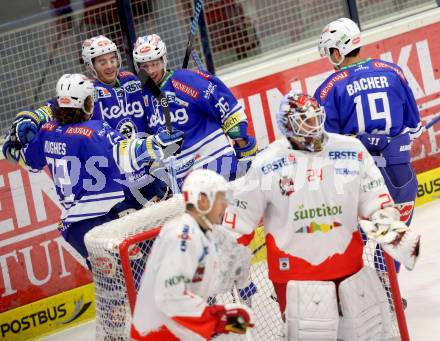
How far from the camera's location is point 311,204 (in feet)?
13.8

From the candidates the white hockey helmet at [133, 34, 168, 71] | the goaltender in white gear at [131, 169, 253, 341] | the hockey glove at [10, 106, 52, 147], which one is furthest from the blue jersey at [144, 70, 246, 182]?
the goaltender in white gear at [131, 169, 253, 341]

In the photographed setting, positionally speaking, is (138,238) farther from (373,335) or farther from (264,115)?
(264,115)

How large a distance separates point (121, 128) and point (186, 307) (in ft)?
8.17

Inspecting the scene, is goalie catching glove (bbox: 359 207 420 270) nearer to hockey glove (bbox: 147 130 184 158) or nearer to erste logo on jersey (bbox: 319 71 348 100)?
erste logo on jersey (bbox: 319 71 348 100)

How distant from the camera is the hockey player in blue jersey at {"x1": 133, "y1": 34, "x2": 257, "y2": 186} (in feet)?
19.3

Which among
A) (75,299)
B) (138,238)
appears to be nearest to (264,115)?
(75,299)

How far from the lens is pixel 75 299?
6.57m

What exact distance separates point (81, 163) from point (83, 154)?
2.4 inches

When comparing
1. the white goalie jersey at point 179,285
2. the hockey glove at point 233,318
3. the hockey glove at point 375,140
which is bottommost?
the hockey glove at point 233,318

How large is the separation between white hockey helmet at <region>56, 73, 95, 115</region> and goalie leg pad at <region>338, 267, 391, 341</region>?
1.73 m

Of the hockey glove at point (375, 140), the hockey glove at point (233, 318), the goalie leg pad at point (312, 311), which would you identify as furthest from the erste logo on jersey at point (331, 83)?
the hockey glove at point (233, 318)

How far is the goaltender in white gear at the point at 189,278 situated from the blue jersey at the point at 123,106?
222 cm

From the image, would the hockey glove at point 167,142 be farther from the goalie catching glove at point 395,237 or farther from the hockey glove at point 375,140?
the goalie catching glove at point 395,237

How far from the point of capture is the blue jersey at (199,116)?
5887 mm
